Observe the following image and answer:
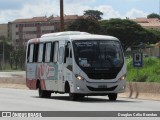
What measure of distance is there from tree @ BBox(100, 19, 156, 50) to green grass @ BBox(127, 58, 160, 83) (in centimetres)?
9515

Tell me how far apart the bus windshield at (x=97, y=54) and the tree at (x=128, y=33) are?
4456 inches

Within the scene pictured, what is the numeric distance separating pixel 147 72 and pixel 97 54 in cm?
1447

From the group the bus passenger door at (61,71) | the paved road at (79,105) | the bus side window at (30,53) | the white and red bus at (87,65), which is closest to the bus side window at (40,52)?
the bus side window at (30,53)

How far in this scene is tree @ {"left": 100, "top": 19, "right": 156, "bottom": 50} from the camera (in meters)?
143

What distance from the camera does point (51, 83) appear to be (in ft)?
96.9

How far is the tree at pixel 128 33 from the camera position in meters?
143

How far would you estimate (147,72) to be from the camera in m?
40.7

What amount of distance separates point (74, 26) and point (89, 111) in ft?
348

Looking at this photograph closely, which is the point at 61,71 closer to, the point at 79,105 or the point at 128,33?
the point at 79,105

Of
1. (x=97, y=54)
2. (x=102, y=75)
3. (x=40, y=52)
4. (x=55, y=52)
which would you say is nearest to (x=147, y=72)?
(x=40, y=52)

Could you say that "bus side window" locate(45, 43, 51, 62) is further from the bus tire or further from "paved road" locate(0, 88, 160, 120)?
Result: "paved road" locate(0, 88, 160, 120)

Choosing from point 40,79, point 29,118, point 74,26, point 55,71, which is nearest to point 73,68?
point 55,71

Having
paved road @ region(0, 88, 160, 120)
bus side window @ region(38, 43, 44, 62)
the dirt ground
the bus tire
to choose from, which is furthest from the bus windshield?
bus side window @ region(38, 43, 44, 62)

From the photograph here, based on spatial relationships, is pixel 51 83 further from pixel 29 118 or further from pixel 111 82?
pixel 29 118
